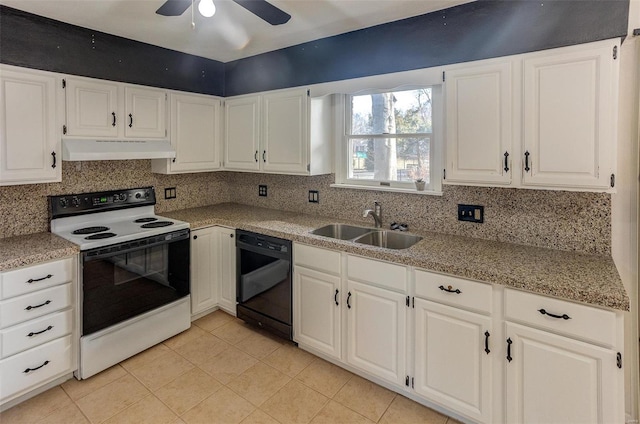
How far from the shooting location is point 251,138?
343 cm

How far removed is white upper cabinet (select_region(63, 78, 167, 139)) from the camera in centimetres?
262

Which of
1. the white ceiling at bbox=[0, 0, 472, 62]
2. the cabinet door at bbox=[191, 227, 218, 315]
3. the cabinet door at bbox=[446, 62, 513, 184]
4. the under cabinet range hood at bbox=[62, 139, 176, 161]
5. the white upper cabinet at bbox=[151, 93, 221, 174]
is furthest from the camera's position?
the white upper cabinet at bbox=[151, 93, 221, 174]

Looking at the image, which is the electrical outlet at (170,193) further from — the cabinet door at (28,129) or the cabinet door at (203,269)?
the cabinet door at (28,129)

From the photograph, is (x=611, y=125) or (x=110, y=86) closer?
(x=611, y=125)

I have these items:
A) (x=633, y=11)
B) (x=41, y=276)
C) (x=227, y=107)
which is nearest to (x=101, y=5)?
(x=227, y=107)

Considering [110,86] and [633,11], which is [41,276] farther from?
[633,11]

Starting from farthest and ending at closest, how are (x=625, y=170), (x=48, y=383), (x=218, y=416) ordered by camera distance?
(x=48, y=383) → (x=218, y=416) → (x=625, y=170)

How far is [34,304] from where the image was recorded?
86.0 inches

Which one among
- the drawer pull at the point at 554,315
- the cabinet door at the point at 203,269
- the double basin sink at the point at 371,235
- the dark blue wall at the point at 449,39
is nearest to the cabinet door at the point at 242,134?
the dark blue wall at the point at 449,39

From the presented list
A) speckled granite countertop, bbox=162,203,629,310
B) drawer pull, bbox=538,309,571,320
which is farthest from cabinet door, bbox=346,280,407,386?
drawer pull, bbox=538,309,571,320

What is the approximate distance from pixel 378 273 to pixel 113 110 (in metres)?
2.42

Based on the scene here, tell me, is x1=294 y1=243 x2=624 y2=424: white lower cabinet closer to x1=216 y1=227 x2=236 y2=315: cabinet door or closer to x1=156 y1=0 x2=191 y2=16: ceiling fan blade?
x1=216 y1=227 x2=236 y2=315: cabinet door

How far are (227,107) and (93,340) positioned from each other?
2374mm

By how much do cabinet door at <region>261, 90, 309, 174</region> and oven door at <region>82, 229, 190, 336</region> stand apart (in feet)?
3.31
